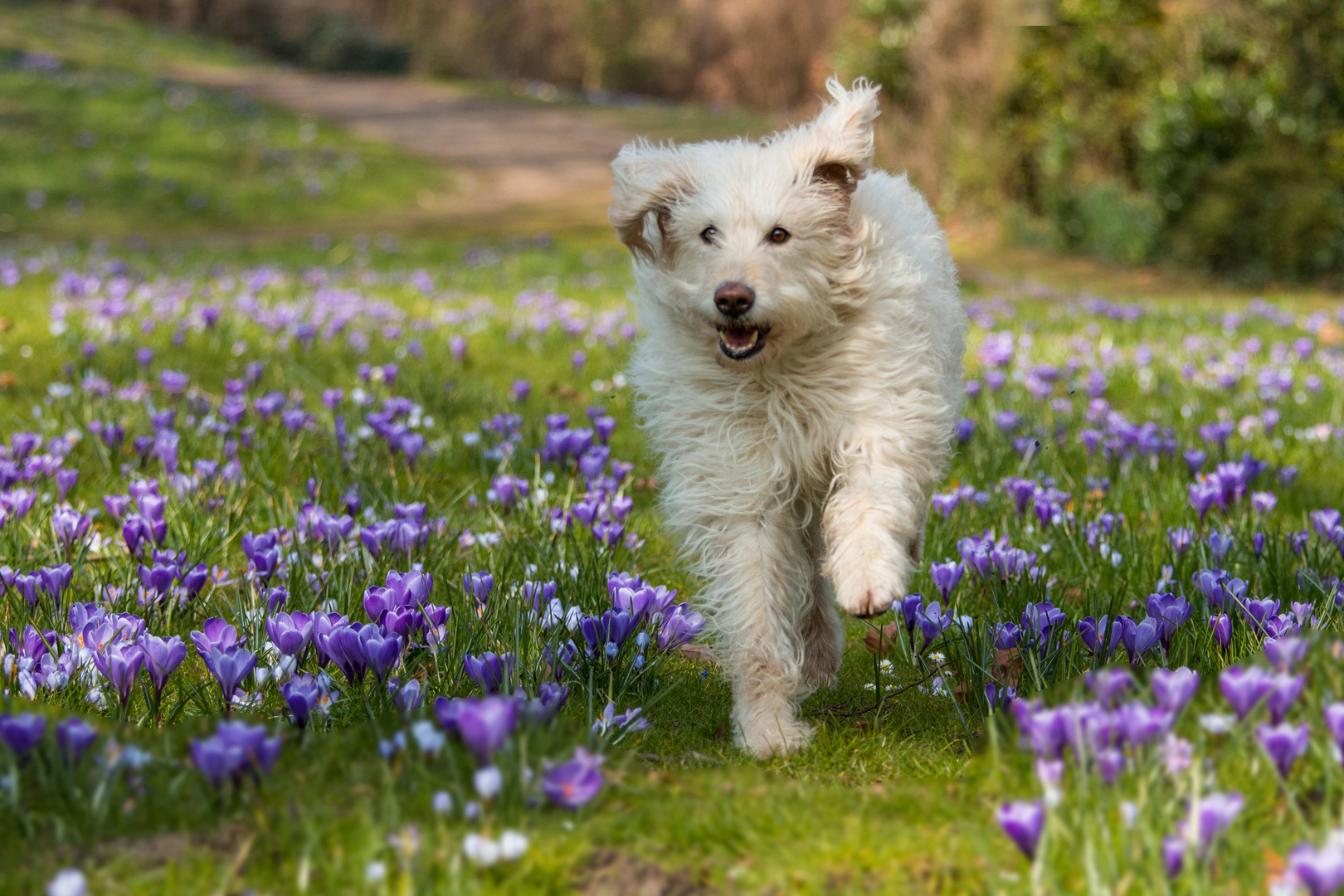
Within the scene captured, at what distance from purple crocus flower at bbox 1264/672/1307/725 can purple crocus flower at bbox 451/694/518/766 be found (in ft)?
4.48

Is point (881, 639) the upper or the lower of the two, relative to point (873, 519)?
lower

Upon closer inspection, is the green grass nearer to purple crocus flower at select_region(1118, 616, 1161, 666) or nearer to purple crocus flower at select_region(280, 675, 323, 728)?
purple crocus flower at select_region(280, 675, 323, 728)

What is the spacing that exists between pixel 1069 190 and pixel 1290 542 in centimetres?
1374

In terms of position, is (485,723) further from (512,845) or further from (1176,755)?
(1176,755)

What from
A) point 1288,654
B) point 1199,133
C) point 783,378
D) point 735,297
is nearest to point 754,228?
point 735,297

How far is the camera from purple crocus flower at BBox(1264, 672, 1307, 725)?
2.17 m

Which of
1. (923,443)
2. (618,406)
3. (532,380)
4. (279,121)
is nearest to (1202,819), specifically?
(923,443)

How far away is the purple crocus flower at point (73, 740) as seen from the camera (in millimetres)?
2139

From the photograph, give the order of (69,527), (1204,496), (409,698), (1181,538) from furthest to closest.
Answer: (1204,496) → (1181,538) → (69,527) → (409,698)

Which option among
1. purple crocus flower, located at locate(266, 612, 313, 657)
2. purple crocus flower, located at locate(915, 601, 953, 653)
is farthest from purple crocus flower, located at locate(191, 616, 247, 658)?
purple crocus flower, located at locate(915, 601, 953, 653)

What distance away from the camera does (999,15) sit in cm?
1738

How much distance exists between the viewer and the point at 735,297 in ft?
11.1

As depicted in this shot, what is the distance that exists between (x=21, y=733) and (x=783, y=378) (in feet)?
7.21

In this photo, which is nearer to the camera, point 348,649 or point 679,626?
point 348,649
